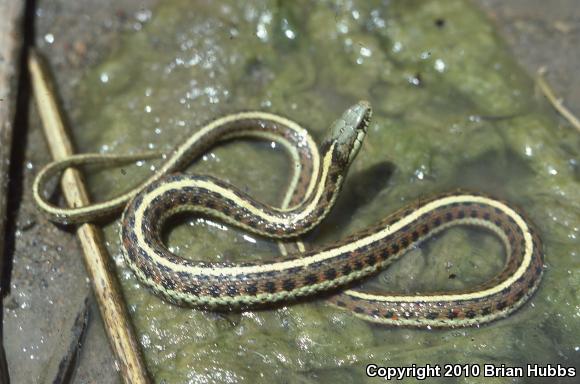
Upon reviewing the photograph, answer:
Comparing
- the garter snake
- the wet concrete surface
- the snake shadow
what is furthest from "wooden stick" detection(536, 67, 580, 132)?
the snake shadow

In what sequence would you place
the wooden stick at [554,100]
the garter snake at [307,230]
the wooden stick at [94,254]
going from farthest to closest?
1. the wooden stick at [554,100]
2. the garter snake at [307,230]
3. the wooden stick at [94,254]

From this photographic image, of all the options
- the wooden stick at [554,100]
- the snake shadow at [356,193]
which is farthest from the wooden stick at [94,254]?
the wooden stick at [554,100]

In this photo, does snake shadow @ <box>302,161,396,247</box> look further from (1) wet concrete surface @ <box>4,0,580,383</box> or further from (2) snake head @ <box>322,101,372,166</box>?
(1) wet concrete surface @ <box>4,0,580,383</box>

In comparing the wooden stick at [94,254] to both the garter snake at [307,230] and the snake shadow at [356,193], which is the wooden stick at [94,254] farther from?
the snake shadow at [356,193]

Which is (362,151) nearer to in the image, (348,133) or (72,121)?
(348,133)

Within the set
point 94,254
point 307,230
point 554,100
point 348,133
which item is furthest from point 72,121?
point 554,100

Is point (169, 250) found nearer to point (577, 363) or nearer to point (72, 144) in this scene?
point (72, 144)
